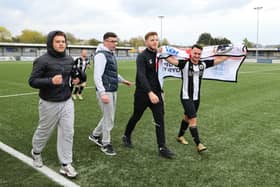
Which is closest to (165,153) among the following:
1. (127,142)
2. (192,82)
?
(127,142)

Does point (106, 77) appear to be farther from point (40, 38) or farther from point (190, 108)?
point (40, 38)

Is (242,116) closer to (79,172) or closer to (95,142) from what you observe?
(95,142)

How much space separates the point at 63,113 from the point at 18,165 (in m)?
1.11

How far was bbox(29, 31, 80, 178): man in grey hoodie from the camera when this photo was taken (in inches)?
131

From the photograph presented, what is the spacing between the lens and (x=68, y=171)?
3605 mm

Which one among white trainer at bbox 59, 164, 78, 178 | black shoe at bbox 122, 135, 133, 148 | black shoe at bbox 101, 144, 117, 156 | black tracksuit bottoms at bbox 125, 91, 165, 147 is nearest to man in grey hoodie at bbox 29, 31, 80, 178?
white trainer at bbox 59, 164, 78, 178

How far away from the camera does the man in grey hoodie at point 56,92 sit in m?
3.32

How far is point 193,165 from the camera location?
4.03 m

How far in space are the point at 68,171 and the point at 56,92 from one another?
1024 mm

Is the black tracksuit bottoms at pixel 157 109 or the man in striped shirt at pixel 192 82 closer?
the black tracksuit bottoms at pixel 157 109

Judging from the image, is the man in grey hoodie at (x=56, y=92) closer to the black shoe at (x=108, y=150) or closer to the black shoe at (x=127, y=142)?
the black shoe at (x=108, y=150)

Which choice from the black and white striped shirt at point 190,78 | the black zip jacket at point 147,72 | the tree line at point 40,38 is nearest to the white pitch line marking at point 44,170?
the black zip jacket at point 147,72

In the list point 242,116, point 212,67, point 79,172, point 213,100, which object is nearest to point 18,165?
point 79,172

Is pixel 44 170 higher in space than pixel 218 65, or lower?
lower
